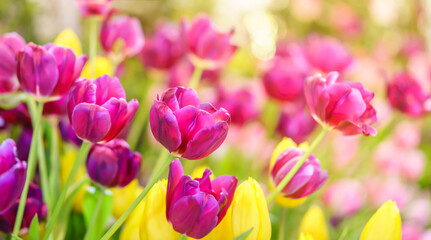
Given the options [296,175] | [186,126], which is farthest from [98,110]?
[296,175]

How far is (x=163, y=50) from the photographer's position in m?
0.68

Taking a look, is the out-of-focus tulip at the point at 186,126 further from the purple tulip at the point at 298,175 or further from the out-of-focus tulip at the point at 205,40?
the out-of-focus tulip at the point at 205,40

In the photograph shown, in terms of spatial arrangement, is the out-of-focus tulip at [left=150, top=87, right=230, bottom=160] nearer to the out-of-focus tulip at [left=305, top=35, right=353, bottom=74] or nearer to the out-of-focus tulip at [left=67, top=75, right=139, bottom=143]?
the out-of-focus tulip at [left=67, top=75, right=139, bottom=143]

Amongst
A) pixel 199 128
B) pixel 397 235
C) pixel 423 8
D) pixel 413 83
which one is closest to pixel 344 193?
pixel 413 83

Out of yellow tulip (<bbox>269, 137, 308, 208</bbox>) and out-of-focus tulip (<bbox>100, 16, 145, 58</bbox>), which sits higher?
out-of-focus tulip (<bbox>100, 16, 145, 58</bbox>)

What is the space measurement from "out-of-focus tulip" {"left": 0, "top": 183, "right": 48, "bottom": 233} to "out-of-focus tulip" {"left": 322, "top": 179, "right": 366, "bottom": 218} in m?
0.50

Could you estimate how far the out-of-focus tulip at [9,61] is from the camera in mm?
394

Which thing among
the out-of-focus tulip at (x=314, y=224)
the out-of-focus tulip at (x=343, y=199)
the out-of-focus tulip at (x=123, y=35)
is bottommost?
the out-of-focus tulip at (x=343, y=199)

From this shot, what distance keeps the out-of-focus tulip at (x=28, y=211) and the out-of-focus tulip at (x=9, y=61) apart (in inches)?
3.9

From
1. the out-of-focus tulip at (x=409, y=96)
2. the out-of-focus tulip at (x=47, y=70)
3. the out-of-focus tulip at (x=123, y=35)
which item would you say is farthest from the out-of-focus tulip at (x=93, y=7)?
the out-of-focus tulip at (x=409, y=96)

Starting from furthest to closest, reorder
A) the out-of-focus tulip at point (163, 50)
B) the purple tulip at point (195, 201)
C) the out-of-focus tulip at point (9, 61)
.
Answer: the out-of-focus tulip at point (163, 50), the out-of-focus tulip at point (9, 61), the purple tulip at point (195, 201)

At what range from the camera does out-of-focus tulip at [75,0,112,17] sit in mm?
500

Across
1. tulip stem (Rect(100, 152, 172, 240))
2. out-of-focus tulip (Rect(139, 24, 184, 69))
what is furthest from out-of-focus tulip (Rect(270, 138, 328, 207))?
out-of-focus tulip (Rect(139, 24, 184, 69))

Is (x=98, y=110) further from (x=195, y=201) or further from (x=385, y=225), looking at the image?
(x=385, y=225)
